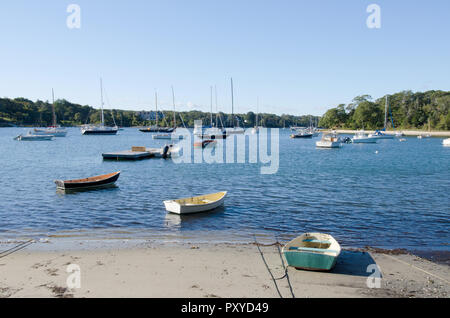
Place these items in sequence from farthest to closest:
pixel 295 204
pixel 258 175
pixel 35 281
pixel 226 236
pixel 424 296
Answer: pixel 258 175, pixel 295 204, pixel 226 236, pixel 35 281, pixel 424 296

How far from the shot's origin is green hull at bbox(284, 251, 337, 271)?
10.6 meters

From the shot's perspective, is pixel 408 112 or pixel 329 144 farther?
pixel 408 112

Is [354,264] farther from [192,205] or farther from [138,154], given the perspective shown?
[138,154]

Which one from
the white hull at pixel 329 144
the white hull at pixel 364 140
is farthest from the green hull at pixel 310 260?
the white hull at pixel 364 140

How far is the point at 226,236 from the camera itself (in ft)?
51.6

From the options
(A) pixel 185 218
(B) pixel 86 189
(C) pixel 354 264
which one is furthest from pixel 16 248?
(B) pixel 86 189

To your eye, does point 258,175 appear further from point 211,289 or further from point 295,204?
point 211,289

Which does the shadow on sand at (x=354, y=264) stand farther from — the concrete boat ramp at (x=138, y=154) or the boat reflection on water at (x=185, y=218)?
the concrete boat ramp at (x=138, y=154)

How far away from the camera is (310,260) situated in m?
10.7

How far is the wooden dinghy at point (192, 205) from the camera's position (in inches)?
741

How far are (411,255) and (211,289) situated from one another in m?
8.09

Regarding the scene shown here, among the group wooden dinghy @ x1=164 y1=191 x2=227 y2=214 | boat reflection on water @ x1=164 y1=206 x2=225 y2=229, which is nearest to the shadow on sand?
boat reflection on water @ x1=164 y1=206 x2=225 y2=229

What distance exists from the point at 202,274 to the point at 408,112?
171 meters
